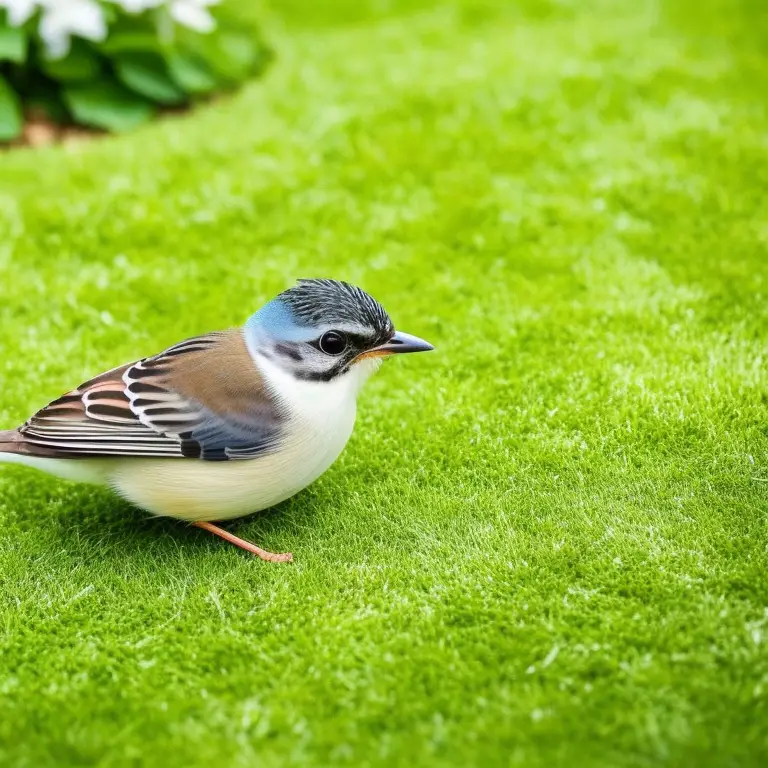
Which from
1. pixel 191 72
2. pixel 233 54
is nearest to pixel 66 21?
pixel 191 72

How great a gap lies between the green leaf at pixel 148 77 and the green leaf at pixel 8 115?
0.93 m

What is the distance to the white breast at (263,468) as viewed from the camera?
4039 mm

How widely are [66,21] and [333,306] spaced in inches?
188

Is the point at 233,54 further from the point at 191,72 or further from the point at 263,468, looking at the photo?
the point at 263,468

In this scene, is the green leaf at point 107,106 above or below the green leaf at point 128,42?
below

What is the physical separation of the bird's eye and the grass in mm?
831

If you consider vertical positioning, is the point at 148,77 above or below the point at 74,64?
below

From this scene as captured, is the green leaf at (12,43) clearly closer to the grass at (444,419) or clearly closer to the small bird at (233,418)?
the grass at (444,419)

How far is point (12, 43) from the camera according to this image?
7.35 metres

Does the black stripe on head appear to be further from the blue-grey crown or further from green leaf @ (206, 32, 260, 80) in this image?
green leaf @ (206, 32, 260, 80)

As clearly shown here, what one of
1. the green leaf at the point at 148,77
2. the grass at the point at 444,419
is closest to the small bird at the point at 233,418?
the grass at the point at 444,419

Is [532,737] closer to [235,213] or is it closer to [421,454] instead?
[421,454]

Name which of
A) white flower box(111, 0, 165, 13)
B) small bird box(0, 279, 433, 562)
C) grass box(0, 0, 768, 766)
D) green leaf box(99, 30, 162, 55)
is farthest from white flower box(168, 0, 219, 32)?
small bird box(0, 279, 433, 562)

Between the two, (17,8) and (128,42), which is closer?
(17,8)
